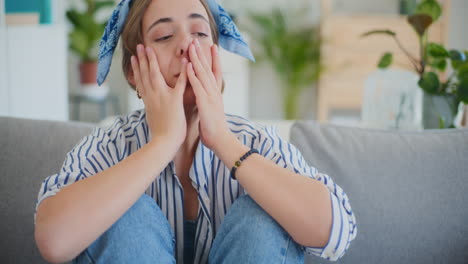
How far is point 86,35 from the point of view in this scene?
397 centimetres

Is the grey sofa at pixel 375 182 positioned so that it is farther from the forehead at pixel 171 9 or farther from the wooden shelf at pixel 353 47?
the wooden shelf at pixel 353 47

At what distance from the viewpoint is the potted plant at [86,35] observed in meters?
3.91

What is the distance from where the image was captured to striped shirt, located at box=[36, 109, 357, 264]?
1013mm

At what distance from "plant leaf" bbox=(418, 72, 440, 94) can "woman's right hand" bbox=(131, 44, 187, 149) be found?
0.90 metres

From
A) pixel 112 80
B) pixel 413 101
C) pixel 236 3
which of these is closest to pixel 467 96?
pixel 413 101

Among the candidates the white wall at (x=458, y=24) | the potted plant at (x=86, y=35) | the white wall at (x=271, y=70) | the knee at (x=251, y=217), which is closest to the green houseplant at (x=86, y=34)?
the potted plant at (x=86, y=35)

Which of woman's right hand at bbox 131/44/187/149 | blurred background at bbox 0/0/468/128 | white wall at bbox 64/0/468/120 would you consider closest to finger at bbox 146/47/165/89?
woman's right hand at bbox 131/44/187/149

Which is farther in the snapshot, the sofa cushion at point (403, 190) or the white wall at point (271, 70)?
the white wall at point (271, 70)

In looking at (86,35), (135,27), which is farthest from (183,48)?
(86,35)

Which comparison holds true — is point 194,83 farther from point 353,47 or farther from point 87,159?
point 353,47

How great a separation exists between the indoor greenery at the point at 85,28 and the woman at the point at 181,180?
2.96 meters

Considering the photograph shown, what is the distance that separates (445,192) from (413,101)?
Answer: 1.76ft

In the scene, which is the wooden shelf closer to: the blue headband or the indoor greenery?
the indoor greenery

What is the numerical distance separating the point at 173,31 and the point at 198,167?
0.35 m
